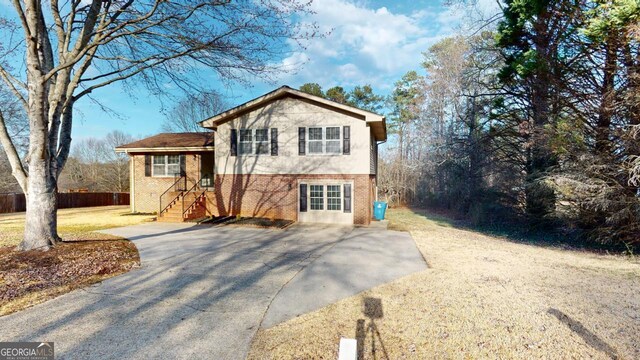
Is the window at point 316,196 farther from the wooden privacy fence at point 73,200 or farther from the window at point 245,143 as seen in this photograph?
the wooden privacy fence at point 73,200

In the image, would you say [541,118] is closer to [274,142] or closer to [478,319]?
[478,319]

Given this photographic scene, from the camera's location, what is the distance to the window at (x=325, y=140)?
12.1 metres

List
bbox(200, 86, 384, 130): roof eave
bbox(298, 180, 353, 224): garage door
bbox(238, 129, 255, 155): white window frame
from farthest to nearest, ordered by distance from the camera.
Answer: bbox(238, 129, 255, 155): white window frame
bbox(298, 180, 353, 224): garage door
bbox(200, 86, 384, 130): roof eave

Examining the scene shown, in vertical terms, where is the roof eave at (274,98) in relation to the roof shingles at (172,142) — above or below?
above

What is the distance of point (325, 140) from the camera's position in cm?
1226

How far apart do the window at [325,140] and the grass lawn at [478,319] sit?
24.3 feet

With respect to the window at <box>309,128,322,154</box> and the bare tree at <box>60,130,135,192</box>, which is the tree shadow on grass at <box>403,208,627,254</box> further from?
the bare tree at <box>60,130,135,192</box>

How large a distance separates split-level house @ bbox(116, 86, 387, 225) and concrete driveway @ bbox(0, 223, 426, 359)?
385cm

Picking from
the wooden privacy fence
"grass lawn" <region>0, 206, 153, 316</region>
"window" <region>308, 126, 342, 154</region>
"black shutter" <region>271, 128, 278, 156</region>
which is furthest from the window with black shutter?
the wooden privacy fence

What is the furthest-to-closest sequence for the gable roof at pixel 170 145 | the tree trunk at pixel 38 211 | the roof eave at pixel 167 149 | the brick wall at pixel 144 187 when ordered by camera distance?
the brick wall at pixel 144 187, the gable roof at pixel 170 145, the roof eave at pixel 167 149, the tree trunk at pixel 38 211

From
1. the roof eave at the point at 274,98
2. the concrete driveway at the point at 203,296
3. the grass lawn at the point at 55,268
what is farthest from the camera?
the roof eave at the point at 274,98

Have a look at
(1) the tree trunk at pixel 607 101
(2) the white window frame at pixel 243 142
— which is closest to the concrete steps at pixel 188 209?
(2) the white window frame at pixel 243 142

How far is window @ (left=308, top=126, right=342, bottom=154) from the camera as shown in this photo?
39.8 feet

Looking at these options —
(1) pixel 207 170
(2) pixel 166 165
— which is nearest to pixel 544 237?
(1) pixel 207 170
